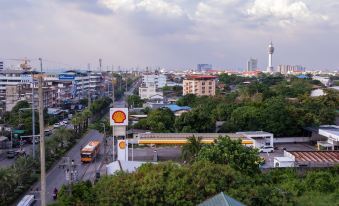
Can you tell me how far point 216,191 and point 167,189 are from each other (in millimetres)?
1751

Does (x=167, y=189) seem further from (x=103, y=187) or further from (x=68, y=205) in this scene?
(x=68, y=205)

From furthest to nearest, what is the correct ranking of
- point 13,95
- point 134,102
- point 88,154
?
point 134,102
point 13,95
point 88,154

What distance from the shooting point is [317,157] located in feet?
81.1

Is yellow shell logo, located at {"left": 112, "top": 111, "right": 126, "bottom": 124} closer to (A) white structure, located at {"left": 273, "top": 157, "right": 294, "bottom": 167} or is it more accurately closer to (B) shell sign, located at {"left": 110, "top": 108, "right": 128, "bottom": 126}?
(B) shell sign, located at {"left": 110, "top": 108, "right": 128, "bottom": 126}

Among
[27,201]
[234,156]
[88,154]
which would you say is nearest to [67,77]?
[88,154]

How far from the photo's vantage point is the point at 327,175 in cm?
1934

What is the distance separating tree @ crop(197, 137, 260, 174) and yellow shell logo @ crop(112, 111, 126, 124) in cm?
485

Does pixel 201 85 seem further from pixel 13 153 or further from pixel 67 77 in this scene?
pixel 13 153

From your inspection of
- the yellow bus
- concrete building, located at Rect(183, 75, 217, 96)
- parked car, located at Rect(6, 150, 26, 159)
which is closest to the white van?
the yellow bus

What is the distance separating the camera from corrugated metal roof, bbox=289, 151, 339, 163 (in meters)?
24.1

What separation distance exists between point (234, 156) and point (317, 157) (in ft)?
27.5

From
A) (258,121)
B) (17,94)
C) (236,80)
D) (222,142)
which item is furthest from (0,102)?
(236,80)

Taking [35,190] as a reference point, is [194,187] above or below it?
above

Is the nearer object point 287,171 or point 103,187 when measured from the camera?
point 103,187
